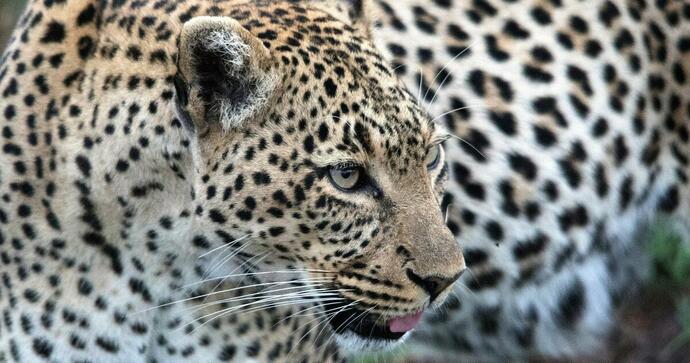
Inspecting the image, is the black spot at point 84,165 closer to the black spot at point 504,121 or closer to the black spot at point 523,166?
the black spot at point 504,121

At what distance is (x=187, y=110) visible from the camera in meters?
4.60

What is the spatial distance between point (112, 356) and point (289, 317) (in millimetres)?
774

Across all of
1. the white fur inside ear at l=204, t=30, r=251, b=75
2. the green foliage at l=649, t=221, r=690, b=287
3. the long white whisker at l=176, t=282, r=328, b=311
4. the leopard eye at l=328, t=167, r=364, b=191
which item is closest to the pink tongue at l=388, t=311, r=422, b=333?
the long white whisker at l=176, t=282, r=328, b=311

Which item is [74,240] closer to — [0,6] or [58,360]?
[58,360]

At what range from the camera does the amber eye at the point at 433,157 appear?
4.91 metres

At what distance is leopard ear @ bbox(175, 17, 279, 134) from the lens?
4.42m

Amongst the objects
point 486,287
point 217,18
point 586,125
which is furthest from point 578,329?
point 217,18

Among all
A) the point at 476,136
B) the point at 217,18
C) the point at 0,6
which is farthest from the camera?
the point at 0,6

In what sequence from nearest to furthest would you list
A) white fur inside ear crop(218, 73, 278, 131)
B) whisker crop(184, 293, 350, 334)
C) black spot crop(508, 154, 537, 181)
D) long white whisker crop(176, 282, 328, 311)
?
white fur inside ear crop(218, 73, 278, 131)
long white whisker crop(176, 282, 328, 311)
whisker crop(184, 293, 350, 334)
black spot crop(508, 154, 537, 181)

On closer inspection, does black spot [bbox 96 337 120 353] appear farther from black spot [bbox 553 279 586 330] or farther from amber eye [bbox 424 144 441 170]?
black spot [bbox 553 279 586 330]

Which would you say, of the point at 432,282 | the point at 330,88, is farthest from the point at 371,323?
the point at 330,88

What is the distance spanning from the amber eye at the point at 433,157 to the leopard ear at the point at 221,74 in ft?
2.31

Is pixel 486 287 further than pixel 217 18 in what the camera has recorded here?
Yes

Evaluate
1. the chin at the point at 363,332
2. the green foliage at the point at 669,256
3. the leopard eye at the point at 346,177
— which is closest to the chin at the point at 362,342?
the chin at the point at 363,332
